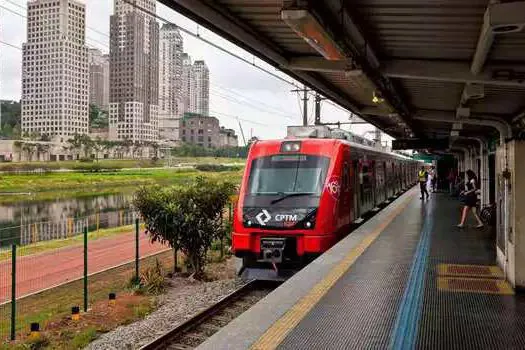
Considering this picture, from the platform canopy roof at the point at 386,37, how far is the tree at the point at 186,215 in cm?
480

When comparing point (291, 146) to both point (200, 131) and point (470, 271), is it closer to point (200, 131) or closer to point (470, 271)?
point (470, 271)

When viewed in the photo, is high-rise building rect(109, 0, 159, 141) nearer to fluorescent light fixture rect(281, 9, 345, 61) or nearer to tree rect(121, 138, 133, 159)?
tree rect(121, 138, 133, 159)

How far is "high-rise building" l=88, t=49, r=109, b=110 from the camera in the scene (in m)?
55.8

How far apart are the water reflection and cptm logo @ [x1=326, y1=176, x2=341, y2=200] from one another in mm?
19614

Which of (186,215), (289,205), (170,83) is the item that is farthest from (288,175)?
(170,83)

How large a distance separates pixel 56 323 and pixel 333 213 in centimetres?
542

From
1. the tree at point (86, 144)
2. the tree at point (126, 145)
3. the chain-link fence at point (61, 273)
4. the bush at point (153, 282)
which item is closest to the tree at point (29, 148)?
the tree at point (86, 144)

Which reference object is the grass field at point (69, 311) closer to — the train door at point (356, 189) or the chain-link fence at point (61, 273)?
the chain-link fence at point (61, 273)

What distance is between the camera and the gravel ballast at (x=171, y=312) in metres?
8.40

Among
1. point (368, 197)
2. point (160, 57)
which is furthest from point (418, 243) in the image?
point (160, 57)

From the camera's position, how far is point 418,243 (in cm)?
1086

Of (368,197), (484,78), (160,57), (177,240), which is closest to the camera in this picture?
(484,78)

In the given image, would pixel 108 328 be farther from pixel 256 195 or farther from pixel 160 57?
pixel 160 57

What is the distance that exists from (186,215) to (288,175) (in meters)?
3.01
